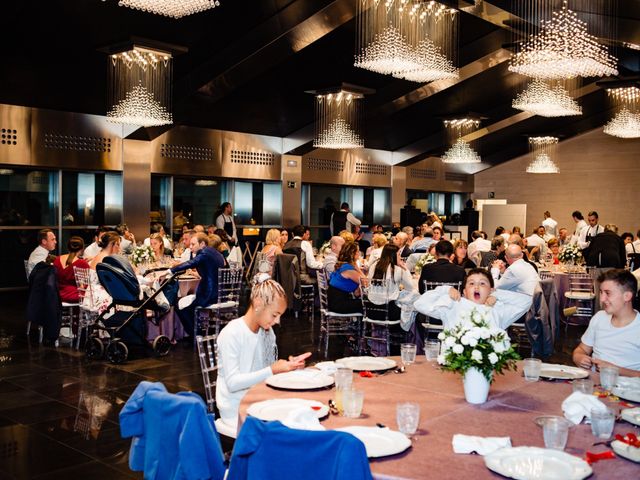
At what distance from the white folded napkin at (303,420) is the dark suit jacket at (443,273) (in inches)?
188

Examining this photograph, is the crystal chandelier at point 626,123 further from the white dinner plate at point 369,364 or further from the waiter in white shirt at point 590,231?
the white dinner plate at point 369,364

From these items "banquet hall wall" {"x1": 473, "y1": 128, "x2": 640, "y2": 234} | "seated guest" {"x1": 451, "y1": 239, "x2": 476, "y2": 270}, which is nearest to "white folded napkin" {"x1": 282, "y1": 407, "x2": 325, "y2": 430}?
"seated guest" {"x1": 451, "y1": 239, "x2": 476, "y2": 270}

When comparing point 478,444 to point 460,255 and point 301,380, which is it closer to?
point 301,380

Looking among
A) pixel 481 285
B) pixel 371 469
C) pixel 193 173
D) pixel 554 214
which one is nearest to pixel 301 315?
pixel 193 173

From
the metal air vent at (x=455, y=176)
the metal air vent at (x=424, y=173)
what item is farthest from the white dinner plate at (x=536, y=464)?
the metal air vent at (x=455, y=176)

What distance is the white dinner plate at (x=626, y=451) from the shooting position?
222cm

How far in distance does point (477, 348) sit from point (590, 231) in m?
13.2

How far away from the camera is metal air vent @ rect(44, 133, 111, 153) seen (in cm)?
1191

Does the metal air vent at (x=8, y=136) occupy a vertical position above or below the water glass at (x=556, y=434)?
above

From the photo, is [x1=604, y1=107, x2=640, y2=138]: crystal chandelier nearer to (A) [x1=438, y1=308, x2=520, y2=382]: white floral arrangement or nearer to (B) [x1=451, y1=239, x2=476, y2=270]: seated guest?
(B) [x1=451, y1=239, x2=476, y2=270]: seated guest

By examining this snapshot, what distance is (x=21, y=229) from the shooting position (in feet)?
39.3

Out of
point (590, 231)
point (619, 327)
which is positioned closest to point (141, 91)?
point (619, 327)

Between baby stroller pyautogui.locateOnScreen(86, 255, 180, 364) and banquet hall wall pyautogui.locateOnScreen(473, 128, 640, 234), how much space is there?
16422 millimetres

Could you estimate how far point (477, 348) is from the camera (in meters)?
2.83
